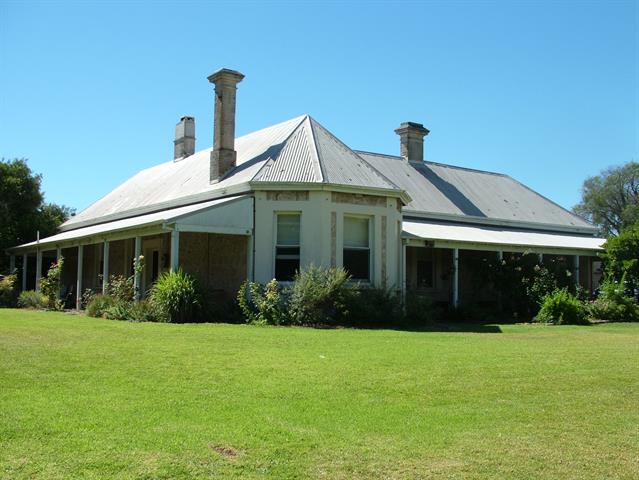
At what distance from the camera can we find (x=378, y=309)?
17.2 metres

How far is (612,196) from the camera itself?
6919 centimetres

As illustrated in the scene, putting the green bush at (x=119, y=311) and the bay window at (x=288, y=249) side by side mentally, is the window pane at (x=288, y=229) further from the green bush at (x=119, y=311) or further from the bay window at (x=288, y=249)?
the green bush at (x=119, y=311)

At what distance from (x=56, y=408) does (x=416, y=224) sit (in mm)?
18560

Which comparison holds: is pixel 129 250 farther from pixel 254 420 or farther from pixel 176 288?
pixel 254 420

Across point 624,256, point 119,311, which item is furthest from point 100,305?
point 624,256

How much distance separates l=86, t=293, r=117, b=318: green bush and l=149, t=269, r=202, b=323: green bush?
1.98 metres

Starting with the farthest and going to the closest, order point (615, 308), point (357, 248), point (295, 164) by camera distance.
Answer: point (615, 308), point (295, 164), point (357, 248)

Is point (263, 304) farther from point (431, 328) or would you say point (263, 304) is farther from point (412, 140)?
point (412, 140)

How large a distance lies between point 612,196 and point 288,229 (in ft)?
193

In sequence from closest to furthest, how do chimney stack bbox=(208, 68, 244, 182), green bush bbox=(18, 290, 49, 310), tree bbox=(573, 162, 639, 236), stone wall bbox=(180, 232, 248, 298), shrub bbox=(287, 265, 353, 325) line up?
shrub bbox=(287, 265, 353, 325) → stone wall bbox=(180, 232, 248, 298) → chimney stack bbox=(208, 68, 244, 182) → green bush bbox=(18, 290, 49, 310) → tree bbox=(573, 162, 639, 236)

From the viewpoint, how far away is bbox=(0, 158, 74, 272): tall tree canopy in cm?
3022

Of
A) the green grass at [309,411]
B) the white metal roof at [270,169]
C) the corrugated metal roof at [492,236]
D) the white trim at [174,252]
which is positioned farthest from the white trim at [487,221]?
the green grass at [309,411]

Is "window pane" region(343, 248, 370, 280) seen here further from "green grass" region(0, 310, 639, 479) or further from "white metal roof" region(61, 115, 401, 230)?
"green grass" region(0, 310, 639, 479)

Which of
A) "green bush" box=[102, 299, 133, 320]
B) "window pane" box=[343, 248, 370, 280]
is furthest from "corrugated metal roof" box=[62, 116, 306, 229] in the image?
"green bush" box=[102, 299, 133, 320]
